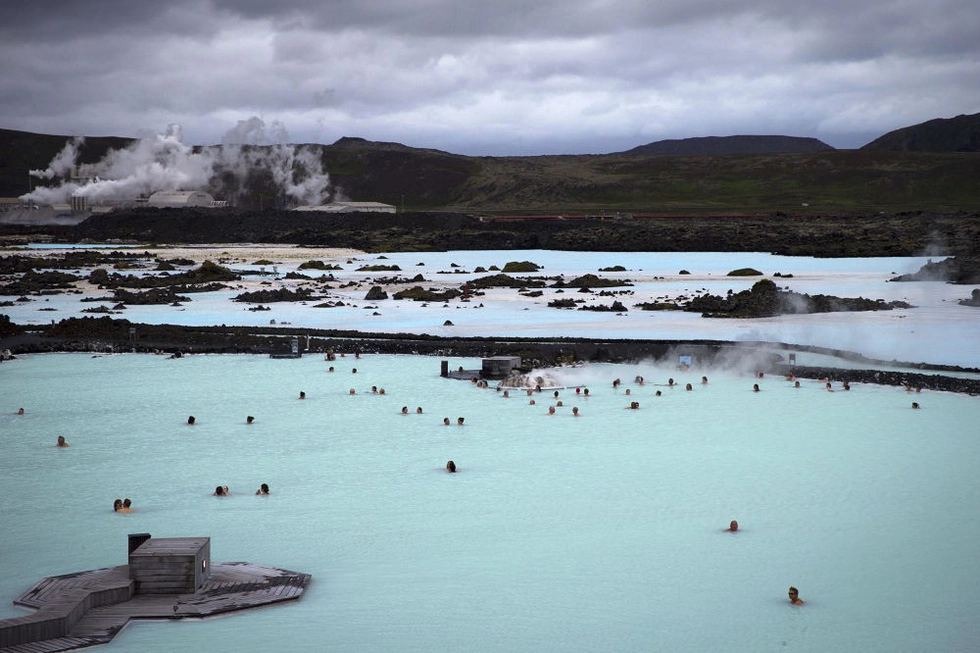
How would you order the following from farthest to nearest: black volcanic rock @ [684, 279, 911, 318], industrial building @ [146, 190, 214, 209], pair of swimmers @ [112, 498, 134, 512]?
industrial building @ [146, 190, 214, 209] < black volcanic rock @ [684, 279, 911, 318] < pair of swimmers @ [112, 498, 134, 512]

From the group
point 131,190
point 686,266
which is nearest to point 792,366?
point 686,266

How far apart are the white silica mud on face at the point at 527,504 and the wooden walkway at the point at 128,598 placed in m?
0.25

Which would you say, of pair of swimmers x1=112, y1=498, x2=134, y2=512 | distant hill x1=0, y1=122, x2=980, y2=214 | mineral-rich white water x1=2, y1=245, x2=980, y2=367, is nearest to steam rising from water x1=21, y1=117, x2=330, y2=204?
distant hill x1=0, y1=122, x2=980, y2=214

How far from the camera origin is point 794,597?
14.6 m

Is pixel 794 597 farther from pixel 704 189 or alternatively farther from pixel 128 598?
pixel 704 189

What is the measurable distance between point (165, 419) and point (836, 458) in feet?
51.3

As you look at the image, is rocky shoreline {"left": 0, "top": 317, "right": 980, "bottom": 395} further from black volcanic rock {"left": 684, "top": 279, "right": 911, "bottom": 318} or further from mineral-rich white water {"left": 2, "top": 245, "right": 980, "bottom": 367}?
black volcanic rock {"left": 684, "top": 279, "right": 911, "bottom": 318}

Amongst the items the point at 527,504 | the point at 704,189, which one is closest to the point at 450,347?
the point at 527,504

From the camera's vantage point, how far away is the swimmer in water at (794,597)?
14.5 m

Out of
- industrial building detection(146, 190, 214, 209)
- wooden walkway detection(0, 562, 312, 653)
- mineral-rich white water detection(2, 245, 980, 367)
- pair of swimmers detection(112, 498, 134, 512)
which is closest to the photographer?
wooden walkway detection(0, 562, 312, 653)

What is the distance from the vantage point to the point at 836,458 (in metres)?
22.8

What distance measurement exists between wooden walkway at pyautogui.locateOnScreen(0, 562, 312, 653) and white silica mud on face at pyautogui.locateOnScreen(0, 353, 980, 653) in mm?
250

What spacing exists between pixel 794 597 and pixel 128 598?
8.76m

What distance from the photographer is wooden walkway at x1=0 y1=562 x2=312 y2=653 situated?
1238cm
